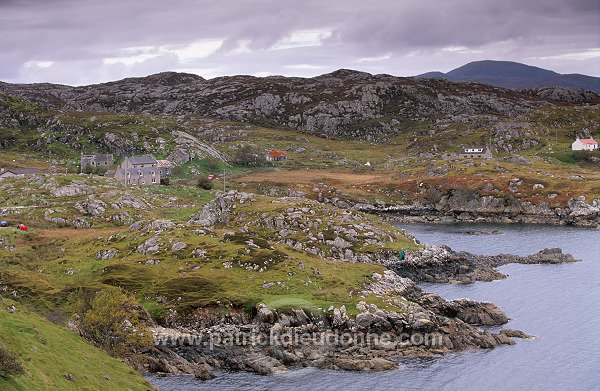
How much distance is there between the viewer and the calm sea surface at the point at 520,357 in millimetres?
76188

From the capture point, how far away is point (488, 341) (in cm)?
8844

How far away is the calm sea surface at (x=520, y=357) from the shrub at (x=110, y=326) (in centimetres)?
513

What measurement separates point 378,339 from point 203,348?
22.1m

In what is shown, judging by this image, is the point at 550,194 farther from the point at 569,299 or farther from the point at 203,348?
the point at 203,348

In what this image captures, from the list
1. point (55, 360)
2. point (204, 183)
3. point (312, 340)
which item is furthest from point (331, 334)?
point (204, 183)

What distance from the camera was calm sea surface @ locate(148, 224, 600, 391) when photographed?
7619cm

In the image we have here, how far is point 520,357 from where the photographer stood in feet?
280

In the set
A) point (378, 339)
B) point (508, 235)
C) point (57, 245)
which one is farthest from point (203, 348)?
point (508, 235)

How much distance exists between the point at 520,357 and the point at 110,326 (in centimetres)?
4965

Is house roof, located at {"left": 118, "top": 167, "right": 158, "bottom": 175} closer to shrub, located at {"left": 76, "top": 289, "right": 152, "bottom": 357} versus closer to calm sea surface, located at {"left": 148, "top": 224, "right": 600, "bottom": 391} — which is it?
calm sea surface, located at {"left": 148, "top": 224, "right": 600, "bottom": 391}

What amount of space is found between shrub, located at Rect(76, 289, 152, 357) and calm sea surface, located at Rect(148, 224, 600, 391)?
513 centimetres

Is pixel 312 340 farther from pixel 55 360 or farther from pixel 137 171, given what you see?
pixel 137 171

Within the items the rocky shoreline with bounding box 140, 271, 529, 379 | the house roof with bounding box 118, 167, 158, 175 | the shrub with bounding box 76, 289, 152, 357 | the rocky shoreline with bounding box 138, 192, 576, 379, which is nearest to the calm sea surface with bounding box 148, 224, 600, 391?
the rocky shoreline with bounding box 140, 271, 529, 379

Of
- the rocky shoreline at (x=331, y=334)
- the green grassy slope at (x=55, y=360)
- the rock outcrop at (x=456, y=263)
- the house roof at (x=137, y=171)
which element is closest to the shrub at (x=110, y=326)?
the rocky shoreline at (x=331, y=334)
